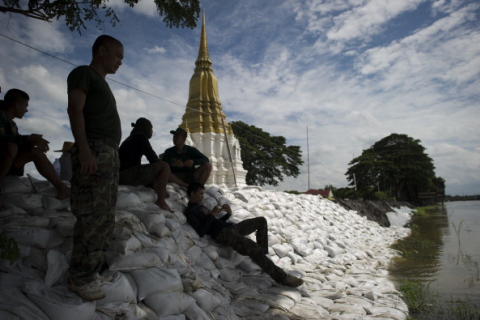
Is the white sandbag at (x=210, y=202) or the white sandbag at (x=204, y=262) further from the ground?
the white sandbag at (x=210, y=202)

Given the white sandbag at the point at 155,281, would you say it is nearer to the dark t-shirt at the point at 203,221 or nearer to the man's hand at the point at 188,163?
the dark t-shirt at the point at 203,221

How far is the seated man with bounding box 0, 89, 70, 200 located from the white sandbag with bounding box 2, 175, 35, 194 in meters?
0.06

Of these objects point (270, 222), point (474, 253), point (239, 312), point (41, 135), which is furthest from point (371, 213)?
point (41, 135)

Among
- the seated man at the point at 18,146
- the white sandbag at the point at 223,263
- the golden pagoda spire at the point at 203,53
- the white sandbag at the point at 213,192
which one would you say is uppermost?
the golden pagoda spire at the point at 203,53

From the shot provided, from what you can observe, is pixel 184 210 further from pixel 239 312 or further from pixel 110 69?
pixel 110 69

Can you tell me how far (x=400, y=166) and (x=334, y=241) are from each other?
23.3 m

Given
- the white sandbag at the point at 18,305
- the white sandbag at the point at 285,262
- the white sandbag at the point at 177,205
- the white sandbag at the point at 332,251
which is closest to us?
the white sandbag at the point at 18,305

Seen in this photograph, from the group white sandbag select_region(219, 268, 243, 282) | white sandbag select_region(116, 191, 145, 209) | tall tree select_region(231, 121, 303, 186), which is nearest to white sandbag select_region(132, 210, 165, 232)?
white sandbag select_region(116, 191, 145, 209)

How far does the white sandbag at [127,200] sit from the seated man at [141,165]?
24 cm

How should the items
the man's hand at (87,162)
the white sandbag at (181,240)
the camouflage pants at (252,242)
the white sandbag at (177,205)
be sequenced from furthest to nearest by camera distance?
the white sandbag at (177,205), the camouflage pants at (252,242), the white sandbag at (181,240), the man's hand at (87,162)

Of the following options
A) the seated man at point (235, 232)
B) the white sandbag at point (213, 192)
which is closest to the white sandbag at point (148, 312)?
the seated man at point (235, 232)

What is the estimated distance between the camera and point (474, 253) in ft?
16.9

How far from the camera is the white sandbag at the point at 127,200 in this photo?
262 cm

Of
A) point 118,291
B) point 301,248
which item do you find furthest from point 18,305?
point 301,248
